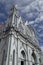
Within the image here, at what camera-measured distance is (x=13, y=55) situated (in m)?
25.2

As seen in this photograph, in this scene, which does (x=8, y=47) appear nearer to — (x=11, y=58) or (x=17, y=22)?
(x=11, y=58)

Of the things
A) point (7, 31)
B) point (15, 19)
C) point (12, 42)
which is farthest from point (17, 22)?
point (12, 42)

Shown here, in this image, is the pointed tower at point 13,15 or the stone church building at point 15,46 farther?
the pointed tower at point 13,15

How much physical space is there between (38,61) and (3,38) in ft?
36.0

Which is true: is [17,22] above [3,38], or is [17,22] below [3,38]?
above

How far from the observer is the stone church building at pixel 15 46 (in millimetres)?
24875

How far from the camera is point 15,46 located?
86.9ft

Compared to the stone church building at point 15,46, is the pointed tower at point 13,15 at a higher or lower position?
higher

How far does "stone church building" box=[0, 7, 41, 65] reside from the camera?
24875 mm

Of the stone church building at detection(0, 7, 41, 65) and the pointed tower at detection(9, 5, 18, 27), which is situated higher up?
the pointed tower at detection(9, 5, 18, 27)

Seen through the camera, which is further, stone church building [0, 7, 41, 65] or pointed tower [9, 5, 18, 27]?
pointed tower [9, 5, 18, 27]

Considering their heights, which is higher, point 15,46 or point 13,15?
point 13,15

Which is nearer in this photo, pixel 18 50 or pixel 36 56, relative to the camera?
pixel 18 50

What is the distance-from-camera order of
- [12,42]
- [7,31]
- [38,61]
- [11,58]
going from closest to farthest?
[11,58]
[12,42]
[7,31]
[38,61]
